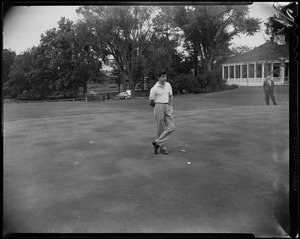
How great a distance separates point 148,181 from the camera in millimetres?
4688

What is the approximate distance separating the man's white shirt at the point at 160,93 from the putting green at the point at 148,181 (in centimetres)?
108

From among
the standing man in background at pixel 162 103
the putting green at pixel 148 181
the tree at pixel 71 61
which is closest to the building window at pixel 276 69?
the putting green at pixel 148 181

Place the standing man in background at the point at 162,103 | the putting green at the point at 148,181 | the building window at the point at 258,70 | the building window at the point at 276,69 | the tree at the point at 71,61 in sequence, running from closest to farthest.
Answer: the putting green at the point at 148,181 < the building window at the point at 276,69 < the building window at the point at 258,70 < the standing man in background at the point at 162,103 < the tree at the point at 71,61

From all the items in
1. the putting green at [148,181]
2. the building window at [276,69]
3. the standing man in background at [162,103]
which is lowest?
the putting green at [148,181]

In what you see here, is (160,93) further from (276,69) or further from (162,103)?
(276,69)

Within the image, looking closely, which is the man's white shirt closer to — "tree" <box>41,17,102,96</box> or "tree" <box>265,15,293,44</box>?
"tree" <box>41,17,102,96</box>

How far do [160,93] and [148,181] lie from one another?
2.51m

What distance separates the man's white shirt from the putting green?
1.08 metres

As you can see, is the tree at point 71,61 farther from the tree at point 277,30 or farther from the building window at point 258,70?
the tree at point 277,30

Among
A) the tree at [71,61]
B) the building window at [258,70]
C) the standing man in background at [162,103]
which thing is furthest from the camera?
the tree at [71,61]

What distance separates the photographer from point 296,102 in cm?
276

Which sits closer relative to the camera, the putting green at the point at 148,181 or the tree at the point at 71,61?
the putting green at the point at 148,181

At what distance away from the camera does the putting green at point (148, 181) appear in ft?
10.8

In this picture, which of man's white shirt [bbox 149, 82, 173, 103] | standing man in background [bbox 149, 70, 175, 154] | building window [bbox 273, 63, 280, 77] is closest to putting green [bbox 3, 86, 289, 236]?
building window [bbox 273, 63, 280, 77]
